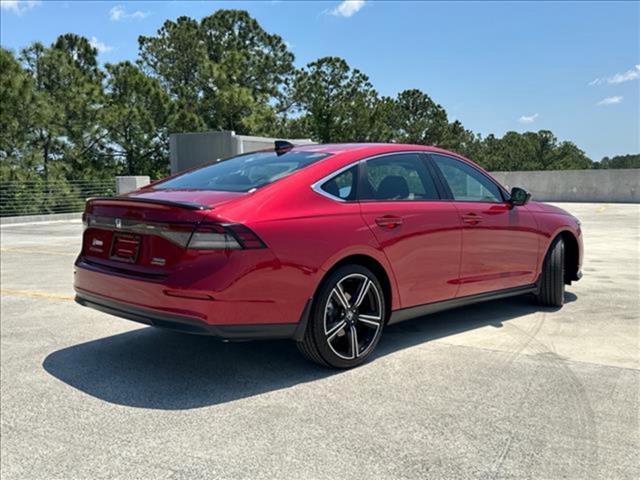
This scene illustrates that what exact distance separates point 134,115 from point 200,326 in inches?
1146

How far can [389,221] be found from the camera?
4.24 metres

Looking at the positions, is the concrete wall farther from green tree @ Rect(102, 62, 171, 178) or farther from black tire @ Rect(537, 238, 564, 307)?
black tire @ Rect(537, 238, 564, 307)

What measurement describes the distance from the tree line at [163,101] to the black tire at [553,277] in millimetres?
22349

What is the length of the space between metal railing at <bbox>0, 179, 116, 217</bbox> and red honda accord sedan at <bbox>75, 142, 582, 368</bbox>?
58.3 feet

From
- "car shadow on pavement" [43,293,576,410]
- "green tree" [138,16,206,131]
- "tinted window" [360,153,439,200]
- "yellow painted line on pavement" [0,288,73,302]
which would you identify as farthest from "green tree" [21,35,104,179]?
"tinted window" [360,153,439,200]

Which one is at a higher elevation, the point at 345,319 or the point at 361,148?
the point at 361,148

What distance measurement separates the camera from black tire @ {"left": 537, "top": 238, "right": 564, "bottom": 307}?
570 cm

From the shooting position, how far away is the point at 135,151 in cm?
3212

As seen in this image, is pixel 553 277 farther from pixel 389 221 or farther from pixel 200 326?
pixel 200 326

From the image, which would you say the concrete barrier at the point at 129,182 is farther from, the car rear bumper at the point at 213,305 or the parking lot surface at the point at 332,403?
the car rear bumper at the point at 213,305

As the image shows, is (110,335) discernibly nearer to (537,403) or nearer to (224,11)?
(537,403)

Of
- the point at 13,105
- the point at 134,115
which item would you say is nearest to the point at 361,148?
the point at 13,105

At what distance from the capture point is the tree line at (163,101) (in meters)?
24.8

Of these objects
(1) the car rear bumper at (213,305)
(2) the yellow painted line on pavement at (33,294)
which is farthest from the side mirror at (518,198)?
(2) the yellow painted line on pavement at (33,294)
